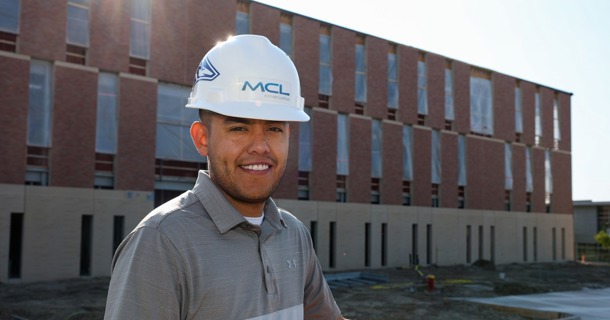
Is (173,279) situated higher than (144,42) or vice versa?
(144,42)

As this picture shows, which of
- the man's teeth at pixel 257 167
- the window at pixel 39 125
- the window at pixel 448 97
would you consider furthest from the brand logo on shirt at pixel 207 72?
the window at pixel 448 97

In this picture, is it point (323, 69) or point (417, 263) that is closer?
point (323, 69)

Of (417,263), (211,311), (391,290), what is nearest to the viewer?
(211,311)

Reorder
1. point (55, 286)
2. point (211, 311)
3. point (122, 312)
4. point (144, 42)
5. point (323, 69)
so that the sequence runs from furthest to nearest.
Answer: point (323, 69)
point (144, 42)
point (55, 286)
point (211, 311)
point (122, 312)

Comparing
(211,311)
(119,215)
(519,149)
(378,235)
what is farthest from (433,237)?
(211,311)

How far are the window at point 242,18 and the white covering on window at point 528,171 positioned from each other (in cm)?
2772

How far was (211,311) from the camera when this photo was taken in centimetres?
208

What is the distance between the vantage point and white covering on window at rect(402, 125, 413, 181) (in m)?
39.2

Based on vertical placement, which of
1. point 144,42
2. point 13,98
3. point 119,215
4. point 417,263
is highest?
A: point 144,42

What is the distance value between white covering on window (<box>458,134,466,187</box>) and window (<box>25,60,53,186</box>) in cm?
2850

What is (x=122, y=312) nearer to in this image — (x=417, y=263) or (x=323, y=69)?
(x=323, y=69)

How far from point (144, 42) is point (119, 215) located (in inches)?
319

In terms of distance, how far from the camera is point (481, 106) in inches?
1793

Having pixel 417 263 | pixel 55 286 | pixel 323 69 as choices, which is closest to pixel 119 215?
pixel 55 286
